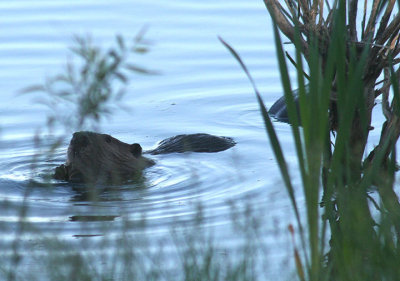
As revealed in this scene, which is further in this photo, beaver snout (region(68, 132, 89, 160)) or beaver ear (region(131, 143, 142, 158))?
beaver ear (region(131, 143, 142, 158))

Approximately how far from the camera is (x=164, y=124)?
306 inches

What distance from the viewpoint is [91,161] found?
254 inches

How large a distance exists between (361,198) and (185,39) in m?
6.76

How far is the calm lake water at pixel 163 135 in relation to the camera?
4191 millimetres

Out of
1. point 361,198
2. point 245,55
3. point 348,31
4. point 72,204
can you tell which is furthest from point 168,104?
point 361,198

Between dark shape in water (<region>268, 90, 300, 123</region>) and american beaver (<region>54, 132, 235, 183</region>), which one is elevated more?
dark shape in water (<region>268, 90, 300, 123</region>)

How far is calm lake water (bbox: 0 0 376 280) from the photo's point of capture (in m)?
4.19

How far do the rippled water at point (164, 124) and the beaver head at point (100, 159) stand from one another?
15 centimetres

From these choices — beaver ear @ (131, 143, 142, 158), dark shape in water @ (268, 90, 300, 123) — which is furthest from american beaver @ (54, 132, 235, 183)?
dark shape in water @ (268, 90, 300, 123)

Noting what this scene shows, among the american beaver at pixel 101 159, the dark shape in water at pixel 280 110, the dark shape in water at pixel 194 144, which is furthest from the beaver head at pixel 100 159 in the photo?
the dark shape in water at pixel 280 110

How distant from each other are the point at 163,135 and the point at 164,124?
0.25m

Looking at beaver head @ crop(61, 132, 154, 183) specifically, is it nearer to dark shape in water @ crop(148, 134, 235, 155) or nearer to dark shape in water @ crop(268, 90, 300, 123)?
dark shape in water @ crop(148, 134, 235, 155)

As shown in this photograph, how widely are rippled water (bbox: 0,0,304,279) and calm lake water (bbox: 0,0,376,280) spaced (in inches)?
0.5

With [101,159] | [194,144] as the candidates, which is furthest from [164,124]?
[101,159]
